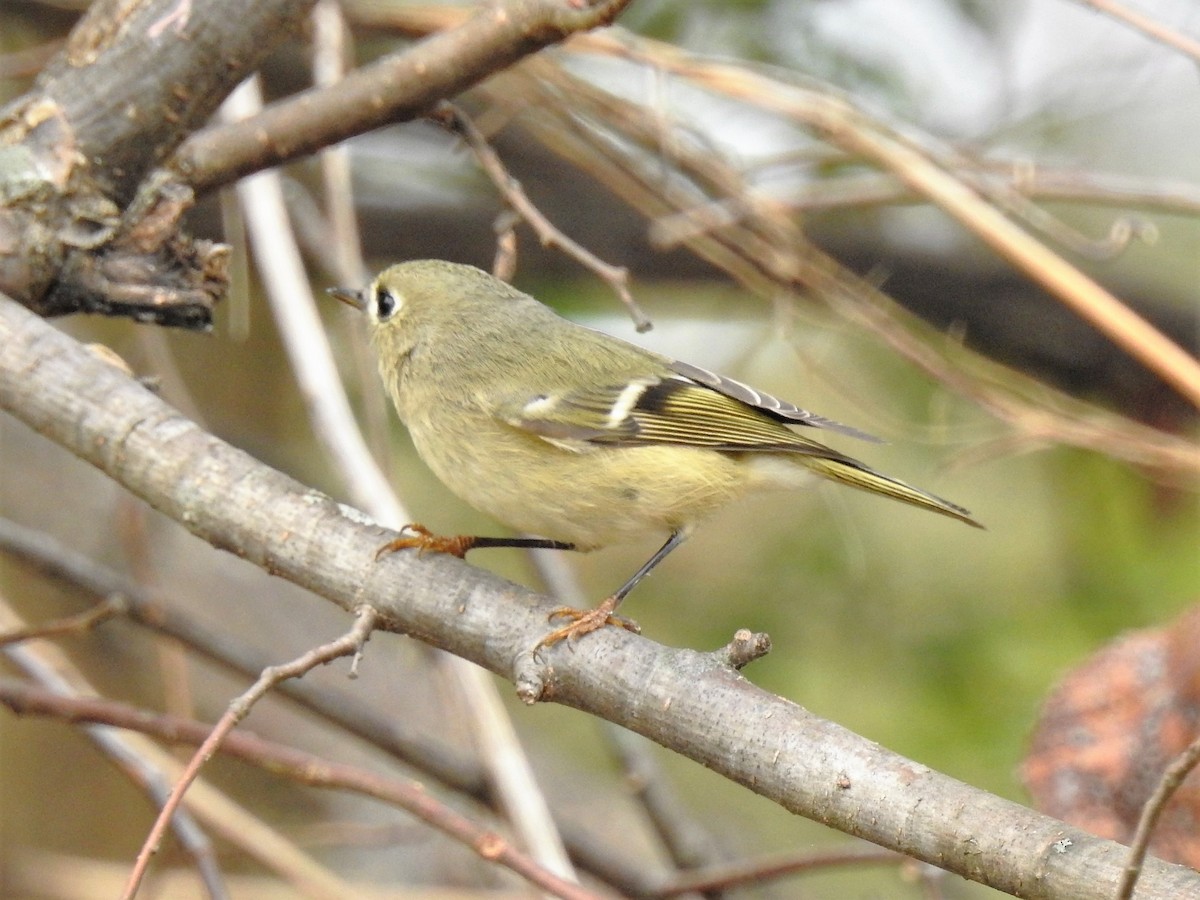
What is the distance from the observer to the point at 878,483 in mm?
2105

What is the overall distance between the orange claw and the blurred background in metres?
0.59

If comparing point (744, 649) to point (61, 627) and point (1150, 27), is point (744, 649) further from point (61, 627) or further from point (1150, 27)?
point (1150, 27)

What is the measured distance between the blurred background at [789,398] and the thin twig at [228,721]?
45.8 inches

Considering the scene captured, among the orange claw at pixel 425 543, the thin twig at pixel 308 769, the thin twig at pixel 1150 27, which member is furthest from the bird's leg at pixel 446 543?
the thin twig at pixel 1150 27

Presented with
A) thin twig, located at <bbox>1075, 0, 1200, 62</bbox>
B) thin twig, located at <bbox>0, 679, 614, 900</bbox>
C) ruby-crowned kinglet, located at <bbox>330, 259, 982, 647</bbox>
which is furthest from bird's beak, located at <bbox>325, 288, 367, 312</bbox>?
thin twig, located at <bbox>1075, 0, 1200, 62</bbox>

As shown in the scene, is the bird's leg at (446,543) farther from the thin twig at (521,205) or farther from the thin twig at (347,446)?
the thin twig at (521,205)

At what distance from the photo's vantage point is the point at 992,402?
2559mm

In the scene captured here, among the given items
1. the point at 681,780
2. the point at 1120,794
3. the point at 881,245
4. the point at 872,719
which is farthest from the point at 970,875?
the point at 681,780

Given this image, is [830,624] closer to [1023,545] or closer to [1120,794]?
[1023,545]

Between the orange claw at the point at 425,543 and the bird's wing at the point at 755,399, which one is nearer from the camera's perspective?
the orange claw at the point at 425,543

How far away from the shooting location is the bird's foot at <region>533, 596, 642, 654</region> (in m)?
1.47

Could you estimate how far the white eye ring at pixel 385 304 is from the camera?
2352 mm

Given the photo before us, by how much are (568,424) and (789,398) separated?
206 centimetres

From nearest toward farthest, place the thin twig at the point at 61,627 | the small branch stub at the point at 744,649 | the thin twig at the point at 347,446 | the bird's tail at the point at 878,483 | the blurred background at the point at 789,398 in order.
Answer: the small branch stub at the point at 744,649, the thin twig at the point at 61,627, the bird's tail at the point at 878,483, the thin twig at the point at 347,446, the blurred background at the point at 789,398
